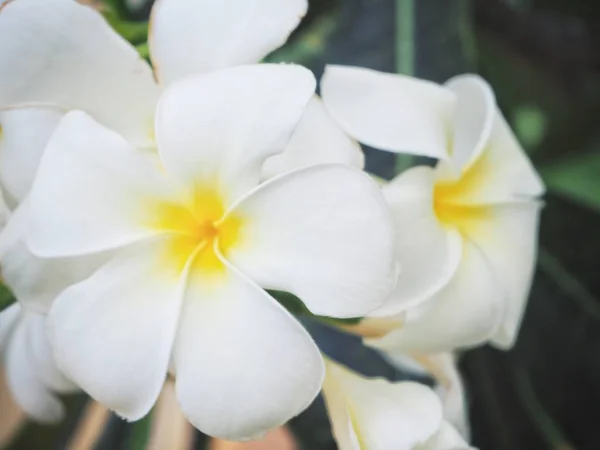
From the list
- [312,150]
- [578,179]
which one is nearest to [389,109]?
[312,150]

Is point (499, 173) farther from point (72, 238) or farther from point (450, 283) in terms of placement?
point (72, 238)

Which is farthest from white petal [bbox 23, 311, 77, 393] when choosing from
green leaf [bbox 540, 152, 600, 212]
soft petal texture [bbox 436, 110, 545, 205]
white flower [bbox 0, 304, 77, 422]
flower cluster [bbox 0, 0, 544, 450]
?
green leaf [bbox 540, 152, 600, 212]

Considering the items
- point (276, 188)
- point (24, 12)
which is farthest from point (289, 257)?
point (24, 12)

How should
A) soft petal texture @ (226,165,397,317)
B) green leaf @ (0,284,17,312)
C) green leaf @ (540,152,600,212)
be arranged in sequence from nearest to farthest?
soft petal texture @ (226,165,397,317) → green leaf @ (0,284,17,312) → green leaf @ (540,152,600,212)

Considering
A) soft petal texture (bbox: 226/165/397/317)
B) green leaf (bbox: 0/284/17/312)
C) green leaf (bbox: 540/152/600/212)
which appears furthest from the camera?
green leaf (bbox: 540/152/600/212)

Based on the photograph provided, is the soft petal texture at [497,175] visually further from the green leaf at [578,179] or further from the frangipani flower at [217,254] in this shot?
the green leaf at [578,179]

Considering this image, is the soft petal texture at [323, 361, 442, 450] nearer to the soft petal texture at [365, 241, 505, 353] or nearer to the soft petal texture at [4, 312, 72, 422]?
the soft petal texture at [365, 241, 505, 353]
